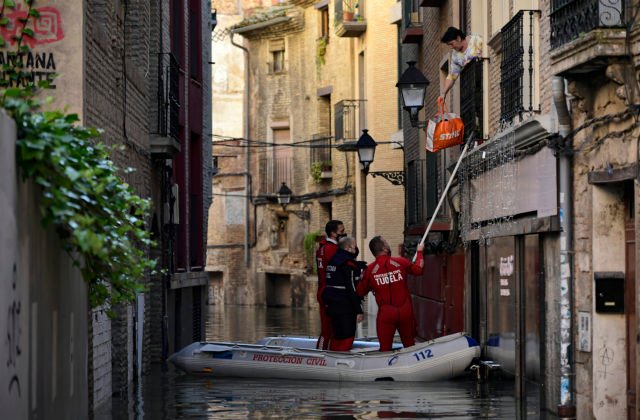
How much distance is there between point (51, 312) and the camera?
953cm

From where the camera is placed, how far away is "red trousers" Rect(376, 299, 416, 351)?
20.0 metres

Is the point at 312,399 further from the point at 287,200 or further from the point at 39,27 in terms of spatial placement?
the point at 287,200

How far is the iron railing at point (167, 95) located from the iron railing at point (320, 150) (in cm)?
2712

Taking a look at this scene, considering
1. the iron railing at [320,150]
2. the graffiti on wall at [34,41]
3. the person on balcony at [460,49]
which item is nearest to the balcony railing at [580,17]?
the graffiti on wall at [34,41]

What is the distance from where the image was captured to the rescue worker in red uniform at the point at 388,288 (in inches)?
782

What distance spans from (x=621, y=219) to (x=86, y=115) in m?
5.24

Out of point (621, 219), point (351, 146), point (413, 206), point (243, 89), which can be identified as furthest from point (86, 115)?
point (243, 89)

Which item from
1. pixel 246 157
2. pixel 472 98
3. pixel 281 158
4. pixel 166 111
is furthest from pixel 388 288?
pixel 246 157

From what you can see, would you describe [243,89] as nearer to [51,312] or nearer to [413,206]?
[413,206]

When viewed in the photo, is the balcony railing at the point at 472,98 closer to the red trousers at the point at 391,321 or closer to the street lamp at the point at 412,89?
the street lamp at the point at 412,89

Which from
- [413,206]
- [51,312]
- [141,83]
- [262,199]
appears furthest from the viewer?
[262,199]

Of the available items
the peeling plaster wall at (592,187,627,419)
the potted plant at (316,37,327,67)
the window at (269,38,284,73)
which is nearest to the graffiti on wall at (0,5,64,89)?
the peeling plaster wall at (592,187,627,419)

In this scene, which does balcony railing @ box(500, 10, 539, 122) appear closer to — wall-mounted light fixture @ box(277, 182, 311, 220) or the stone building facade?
the stone building facade

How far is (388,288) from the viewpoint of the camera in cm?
1998
